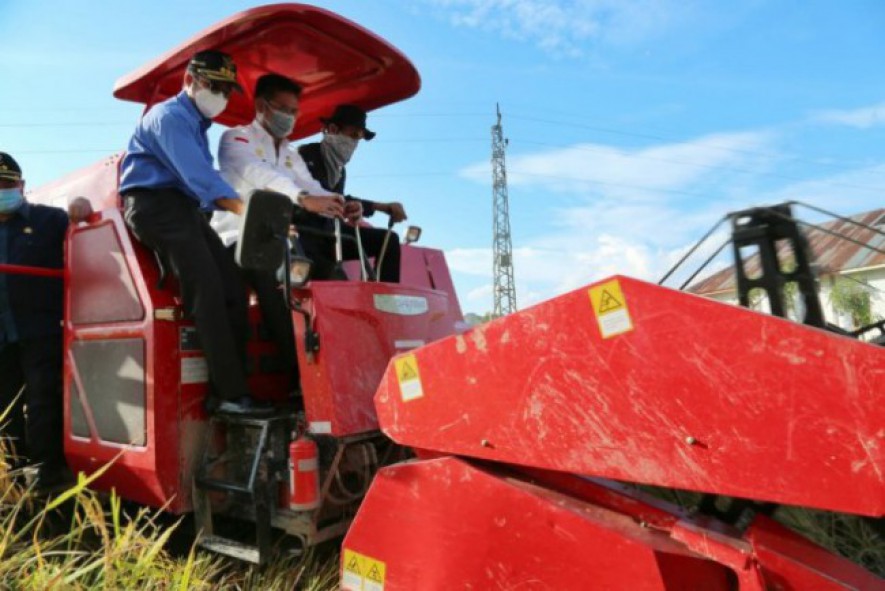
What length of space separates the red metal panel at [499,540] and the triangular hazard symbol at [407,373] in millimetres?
285

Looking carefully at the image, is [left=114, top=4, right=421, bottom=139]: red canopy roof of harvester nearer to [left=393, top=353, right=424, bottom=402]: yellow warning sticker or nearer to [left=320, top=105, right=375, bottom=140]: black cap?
[left=320, top=105, right=375, bottom=140]: black cap

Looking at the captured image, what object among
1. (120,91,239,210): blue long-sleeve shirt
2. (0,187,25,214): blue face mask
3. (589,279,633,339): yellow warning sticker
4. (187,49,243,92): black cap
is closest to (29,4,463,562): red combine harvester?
(187,49,243,92): black cap

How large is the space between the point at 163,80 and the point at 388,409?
8.11 ft

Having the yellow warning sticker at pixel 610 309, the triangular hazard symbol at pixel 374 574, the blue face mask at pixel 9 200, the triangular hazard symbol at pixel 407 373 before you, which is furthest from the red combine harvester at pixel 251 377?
the yellow warning sticker at pixel 610 309

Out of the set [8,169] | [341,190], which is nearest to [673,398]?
[341,190]

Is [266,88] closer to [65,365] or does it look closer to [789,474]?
[65,365]

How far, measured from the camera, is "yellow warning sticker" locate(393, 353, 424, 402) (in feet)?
7.45

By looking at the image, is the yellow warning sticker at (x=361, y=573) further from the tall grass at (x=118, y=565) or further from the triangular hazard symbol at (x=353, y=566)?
the tall grass at (x=118, y=565)

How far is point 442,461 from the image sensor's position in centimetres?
219

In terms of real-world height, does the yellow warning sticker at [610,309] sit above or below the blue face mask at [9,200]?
below

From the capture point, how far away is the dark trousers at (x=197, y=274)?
2.94m

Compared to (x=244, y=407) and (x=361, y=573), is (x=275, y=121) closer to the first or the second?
(x=244, y=407)

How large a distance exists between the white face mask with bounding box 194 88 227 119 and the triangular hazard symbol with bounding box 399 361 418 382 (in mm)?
1741

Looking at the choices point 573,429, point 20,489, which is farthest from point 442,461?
point 20,489
